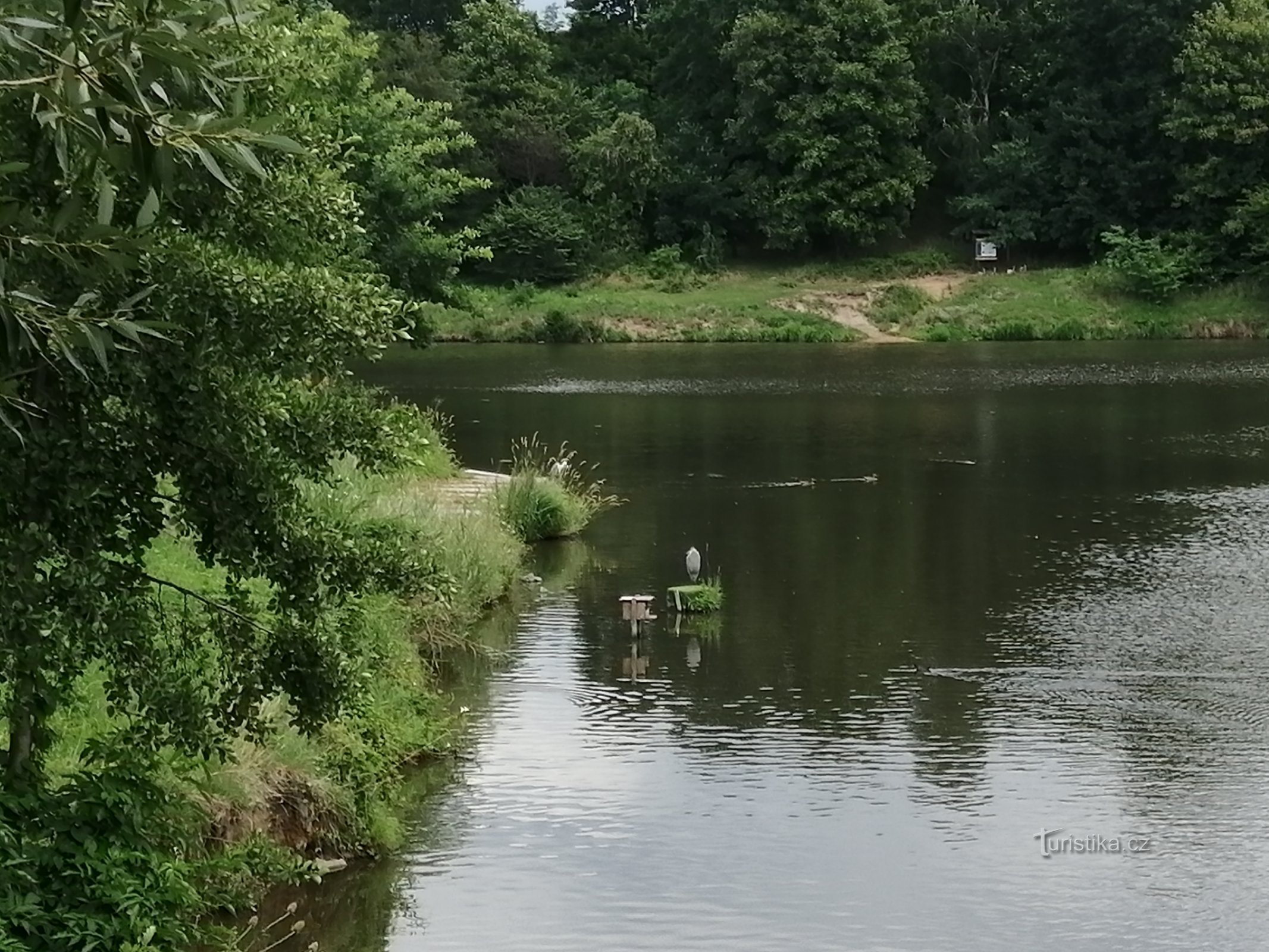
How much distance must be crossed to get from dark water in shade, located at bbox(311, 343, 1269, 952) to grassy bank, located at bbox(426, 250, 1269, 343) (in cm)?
2608

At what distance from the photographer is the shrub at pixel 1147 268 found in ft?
175

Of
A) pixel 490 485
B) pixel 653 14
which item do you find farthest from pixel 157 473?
pixel 653 14

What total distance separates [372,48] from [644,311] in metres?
28.3

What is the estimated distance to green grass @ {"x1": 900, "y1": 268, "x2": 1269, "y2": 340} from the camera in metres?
52.1

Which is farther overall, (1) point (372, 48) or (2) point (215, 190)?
(1) point (372, 48)

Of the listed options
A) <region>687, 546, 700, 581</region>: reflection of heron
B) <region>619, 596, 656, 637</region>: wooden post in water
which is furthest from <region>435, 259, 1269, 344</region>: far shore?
<region>619, 596, 656, 637</region>: wooden post in water

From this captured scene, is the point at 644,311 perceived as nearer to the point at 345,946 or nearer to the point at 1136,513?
the point at 1136,513

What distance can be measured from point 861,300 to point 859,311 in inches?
28.1

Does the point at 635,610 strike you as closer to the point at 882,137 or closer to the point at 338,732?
the point at 338,732

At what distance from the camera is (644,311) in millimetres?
54438

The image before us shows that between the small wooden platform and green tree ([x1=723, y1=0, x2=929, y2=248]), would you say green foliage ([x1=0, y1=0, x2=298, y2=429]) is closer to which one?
the small wooden platform

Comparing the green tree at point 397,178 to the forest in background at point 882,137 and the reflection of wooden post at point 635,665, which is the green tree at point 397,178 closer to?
the reflection of wooden post at point 635,665

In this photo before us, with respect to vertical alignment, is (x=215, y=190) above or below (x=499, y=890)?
above

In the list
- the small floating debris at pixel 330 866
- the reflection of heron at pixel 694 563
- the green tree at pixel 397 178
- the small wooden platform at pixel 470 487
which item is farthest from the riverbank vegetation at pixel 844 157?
the small floating debris at pixel 330 866
